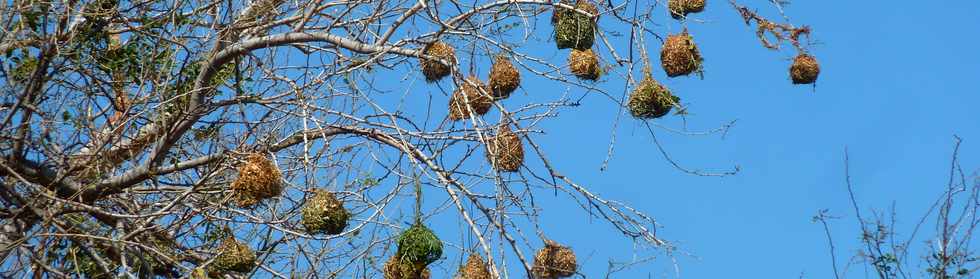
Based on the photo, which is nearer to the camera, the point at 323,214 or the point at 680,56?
the point at 323,214

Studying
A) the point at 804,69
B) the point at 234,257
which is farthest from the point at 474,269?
the point at 804,69

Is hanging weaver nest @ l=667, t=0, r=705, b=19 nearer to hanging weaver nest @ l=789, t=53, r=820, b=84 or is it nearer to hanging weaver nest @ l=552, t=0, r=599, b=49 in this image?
hanging weaver nest @ l=552, t=0, r=599, b=49

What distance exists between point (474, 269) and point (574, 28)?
1362mm

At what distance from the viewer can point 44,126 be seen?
5.83 meters

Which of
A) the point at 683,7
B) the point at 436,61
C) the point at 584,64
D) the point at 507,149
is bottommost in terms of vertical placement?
the point at 507,149

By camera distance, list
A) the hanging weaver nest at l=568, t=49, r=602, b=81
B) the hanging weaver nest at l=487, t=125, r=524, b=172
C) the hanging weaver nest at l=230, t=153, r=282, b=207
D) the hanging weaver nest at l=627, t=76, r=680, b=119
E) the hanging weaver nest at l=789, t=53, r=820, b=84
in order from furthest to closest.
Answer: the hanging weaver nest at l=789, t=53, r=820, b=84, the hanging weaver nest at l=568, t=49, r=602, b=81, the hanging weaver nest at l=627, t=76, r=680, b=119, the hanging weaver nest at l=487, t=125, r=524, b=172, the hanging weaver nest at l=230, t=153, r=282, b=207

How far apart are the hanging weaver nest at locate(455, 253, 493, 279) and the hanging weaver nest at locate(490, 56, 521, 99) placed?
0.83 m

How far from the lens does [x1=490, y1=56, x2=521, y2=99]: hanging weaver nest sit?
589cm

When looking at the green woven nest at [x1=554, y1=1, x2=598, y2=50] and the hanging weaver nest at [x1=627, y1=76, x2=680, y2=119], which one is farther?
the green woven nest at [x1=554, y1=1, x2=598, y2=50]

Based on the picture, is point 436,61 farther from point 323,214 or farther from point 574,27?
point 574,27

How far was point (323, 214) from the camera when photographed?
510 centimetres

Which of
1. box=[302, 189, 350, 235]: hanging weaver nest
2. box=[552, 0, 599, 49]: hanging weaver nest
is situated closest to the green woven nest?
box=[552, 0, 599, 49]: hanging weaver nest

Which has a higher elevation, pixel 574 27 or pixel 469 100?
pixel 574 27

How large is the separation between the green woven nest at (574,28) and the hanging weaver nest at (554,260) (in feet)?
2.67
